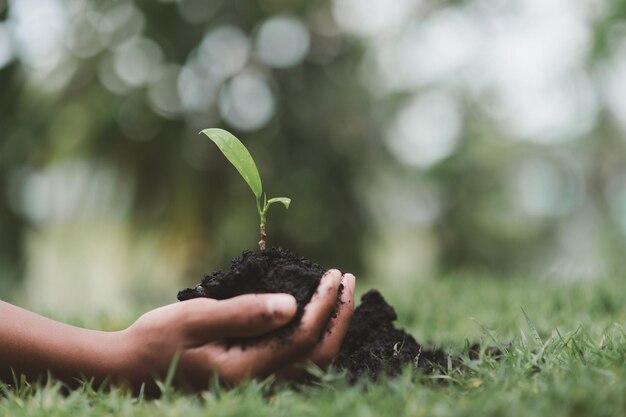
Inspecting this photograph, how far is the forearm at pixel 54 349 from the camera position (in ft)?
4.55

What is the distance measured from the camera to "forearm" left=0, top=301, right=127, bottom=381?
4.55 feet

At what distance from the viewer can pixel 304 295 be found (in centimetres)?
136

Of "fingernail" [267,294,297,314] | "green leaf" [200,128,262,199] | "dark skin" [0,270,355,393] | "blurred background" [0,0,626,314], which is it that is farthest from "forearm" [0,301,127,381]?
"blurred background" [0,0,626,314]

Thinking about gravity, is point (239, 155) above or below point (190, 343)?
above

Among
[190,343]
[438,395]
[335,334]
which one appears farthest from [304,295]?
[438,395]

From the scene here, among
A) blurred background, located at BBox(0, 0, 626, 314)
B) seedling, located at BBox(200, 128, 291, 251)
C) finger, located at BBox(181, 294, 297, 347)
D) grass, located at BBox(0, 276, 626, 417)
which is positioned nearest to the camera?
grass, located at BBox(0, 276, 626, 417)

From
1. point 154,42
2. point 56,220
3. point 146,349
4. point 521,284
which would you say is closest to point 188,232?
point 56,220

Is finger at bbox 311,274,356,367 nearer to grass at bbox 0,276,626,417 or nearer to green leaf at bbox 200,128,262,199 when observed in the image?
grass at bbox 0,276,626,417

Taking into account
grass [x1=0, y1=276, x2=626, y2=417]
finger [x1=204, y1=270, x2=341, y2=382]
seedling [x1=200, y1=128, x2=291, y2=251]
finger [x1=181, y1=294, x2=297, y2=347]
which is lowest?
grass [x1=0, y1=276, x2=626, y2=417]

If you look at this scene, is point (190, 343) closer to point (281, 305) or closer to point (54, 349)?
point (281, 305)

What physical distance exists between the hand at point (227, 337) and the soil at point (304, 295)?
40mm

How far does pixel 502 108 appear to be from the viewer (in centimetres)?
1030

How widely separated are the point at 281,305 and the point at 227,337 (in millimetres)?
149

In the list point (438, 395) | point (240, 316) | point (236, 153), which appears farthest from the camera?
point (236, 153)
